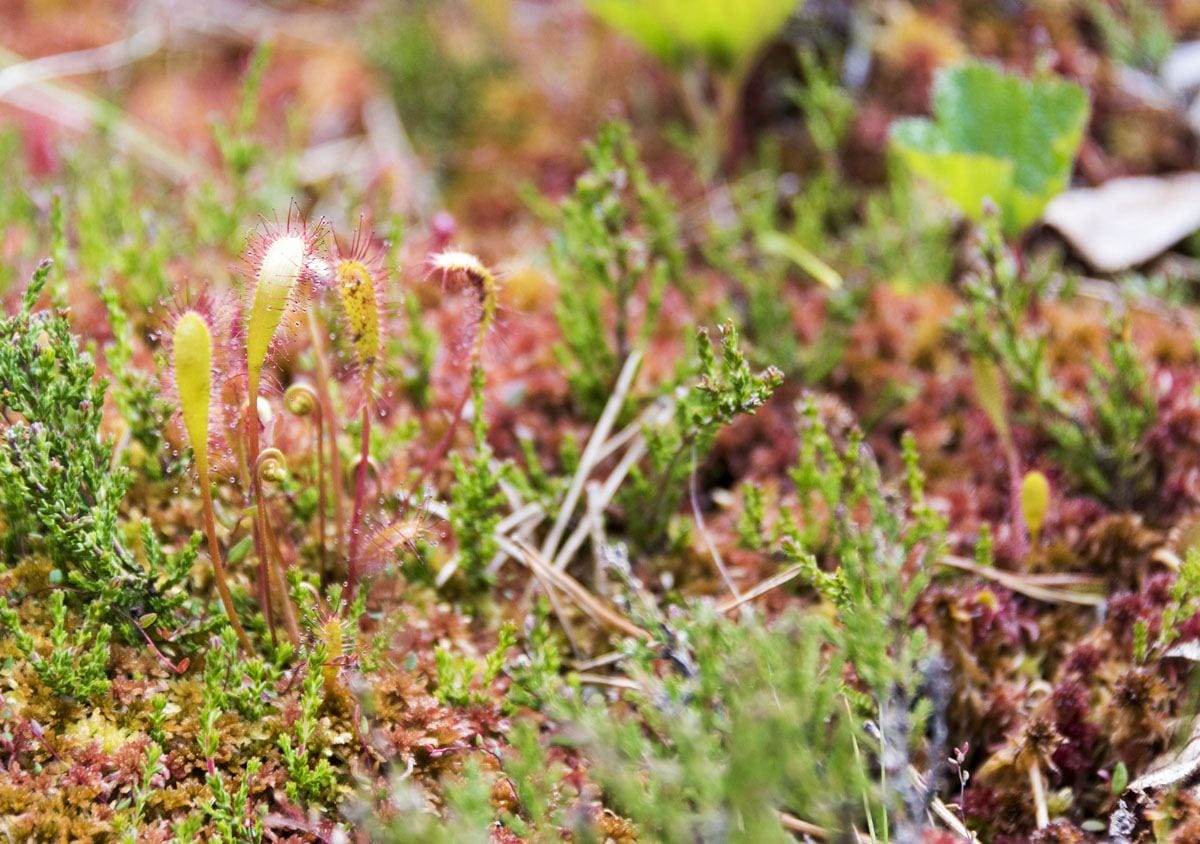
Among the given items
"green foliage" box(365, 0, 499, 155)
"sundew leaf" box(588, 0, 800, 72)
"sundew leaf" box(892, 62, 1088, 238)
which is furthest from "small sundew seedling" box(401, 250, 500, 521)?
"green foliage" box(365, 0, 499, 155)

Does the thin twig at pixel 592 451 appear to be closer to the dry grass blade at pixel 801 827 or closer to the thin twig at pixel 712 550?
the thin twig at pixel 712 550

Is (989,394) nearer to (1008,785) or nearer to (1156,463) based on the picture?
(1156,463)

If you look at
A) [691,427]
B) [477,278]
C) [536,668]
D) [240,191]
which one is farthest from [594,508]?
[240,191]

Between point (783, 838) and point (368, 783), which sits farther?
point (368, 783)

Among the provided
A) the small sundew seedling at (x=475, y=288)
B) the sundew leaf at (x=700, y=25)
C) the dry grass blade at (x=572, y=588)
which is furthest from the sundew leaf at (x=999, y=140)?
the dry grass blade at (x=572, y=588)

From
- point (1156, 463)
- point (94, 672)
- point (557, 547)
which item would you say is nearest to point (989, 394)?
point (1156, 463)

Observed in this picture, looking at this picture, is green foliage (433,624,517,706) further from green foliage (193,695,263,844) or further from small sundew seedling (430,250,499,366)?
small sundew seedling (430,250,499,366)
